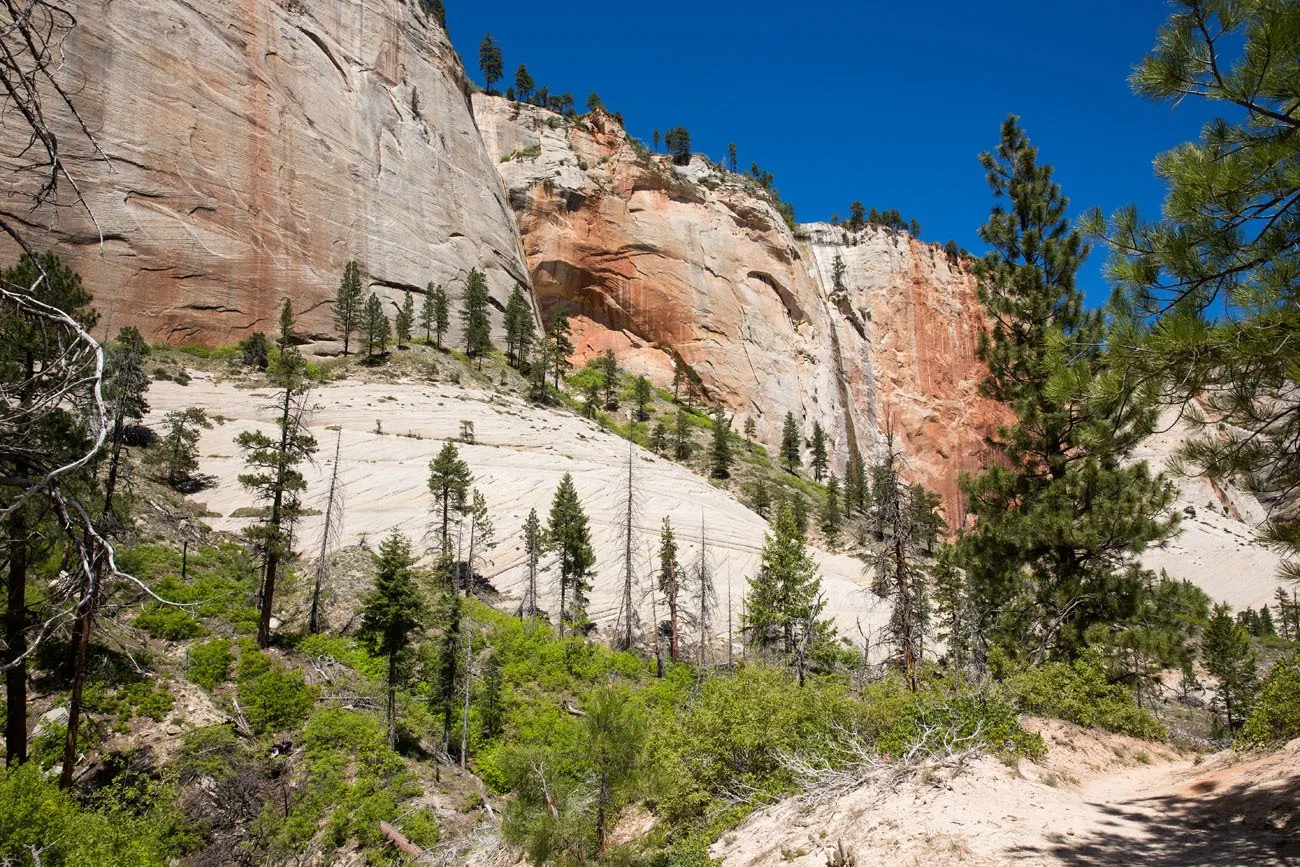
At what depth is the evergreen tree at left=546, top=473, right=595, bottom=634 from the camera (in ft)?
109

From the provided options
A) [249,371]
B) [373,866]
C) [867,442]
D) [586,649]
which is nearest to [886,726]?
[373,866]

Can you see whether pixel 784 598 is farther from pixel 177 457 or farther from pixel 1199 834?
pixel 177 457

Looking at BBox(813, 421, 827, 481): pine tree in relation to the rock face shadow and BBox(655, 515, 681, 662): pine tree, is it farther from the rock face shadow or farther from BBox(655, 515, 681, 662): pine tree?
the rock face shadow

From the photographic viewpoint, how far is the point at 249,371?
52.8 m

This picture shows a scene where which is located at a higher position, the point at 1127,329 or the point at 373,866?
the point at 1127,329

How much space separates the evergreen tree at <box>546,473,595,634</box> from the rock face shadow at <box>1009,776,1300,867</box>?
1063 inches

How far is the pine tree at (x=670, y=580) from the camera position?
3198cm

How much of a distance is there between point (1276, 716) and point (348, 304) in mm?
63459

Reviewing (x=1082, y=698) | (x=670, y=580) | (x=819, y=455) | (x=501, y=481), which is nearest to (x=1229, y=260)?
(x=1082, y=698)

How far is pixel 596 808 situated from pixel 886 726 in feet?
16.0

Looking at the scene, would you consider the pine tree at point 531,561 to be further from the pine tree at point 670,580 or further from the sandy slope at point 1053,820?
the sandy slope at point 1053,820

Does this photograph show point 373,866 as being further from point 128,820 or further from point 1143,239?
point 1143,239

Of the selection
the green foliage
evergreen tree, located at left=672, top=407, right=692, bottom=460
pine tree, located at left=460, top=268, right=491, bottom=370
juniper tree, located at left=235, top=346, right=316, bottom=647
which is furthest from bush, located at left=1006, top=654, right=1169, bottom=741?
pine tree, located at left=460, top=268, right=491, bottom=370

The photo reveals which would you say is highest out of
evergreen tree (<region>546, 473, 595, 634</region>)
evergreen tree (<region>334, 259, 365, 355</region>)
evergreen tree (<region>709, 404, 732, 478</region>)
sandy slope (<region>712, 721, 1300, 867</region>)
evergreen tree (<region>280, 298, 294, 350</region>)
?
evergreen tree (<region>334, 259, 365, 355</region>)
